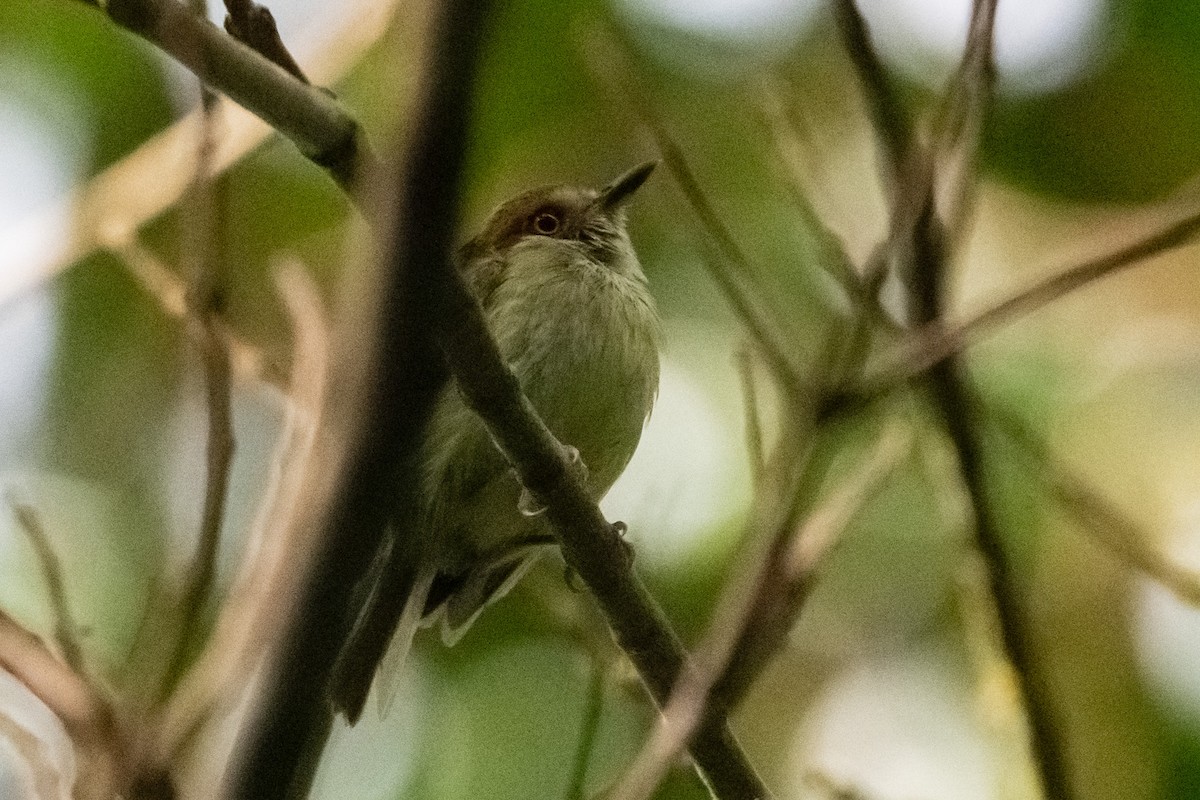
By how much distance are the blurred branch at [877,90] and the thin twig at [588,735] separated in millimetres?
1186

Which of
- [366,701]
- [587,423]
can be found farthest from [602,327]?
[366,701]

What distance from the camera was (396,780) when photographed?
6.46 metres

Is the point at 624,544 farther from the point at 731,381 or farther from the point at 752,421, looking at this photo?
the point at 731,381

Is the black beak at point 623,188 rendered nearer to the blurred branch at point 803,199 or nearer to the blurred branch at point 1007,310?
the blurred branch at point 803,199

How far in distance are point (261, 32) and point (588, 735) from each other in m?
1.49

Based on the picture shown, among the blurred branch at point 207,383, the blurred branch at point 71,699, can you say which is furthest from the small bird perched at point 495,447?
the blurred branch at point 71,699

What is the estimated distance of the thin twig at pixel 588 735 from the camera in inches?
113

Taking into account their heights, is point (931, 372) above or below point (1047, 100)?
below

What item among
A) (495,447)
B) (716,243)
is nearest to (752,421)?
(716,243)

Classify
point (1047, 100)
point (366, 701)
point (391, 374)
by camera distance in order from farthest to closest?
point (1047, 100), point (366, 701), point (391, 374)

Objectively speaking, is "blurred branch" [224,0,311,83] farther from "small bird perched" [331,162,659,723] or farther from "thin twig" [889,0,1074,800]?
"small bird perched" [331,162,659,723]

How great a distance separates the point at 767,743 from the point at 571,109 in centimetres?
284

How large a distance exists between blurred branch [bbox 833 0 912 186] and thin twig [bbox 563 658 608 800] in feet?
3.89

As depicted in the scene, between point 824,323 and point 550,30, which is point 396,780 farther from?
point 550,30
